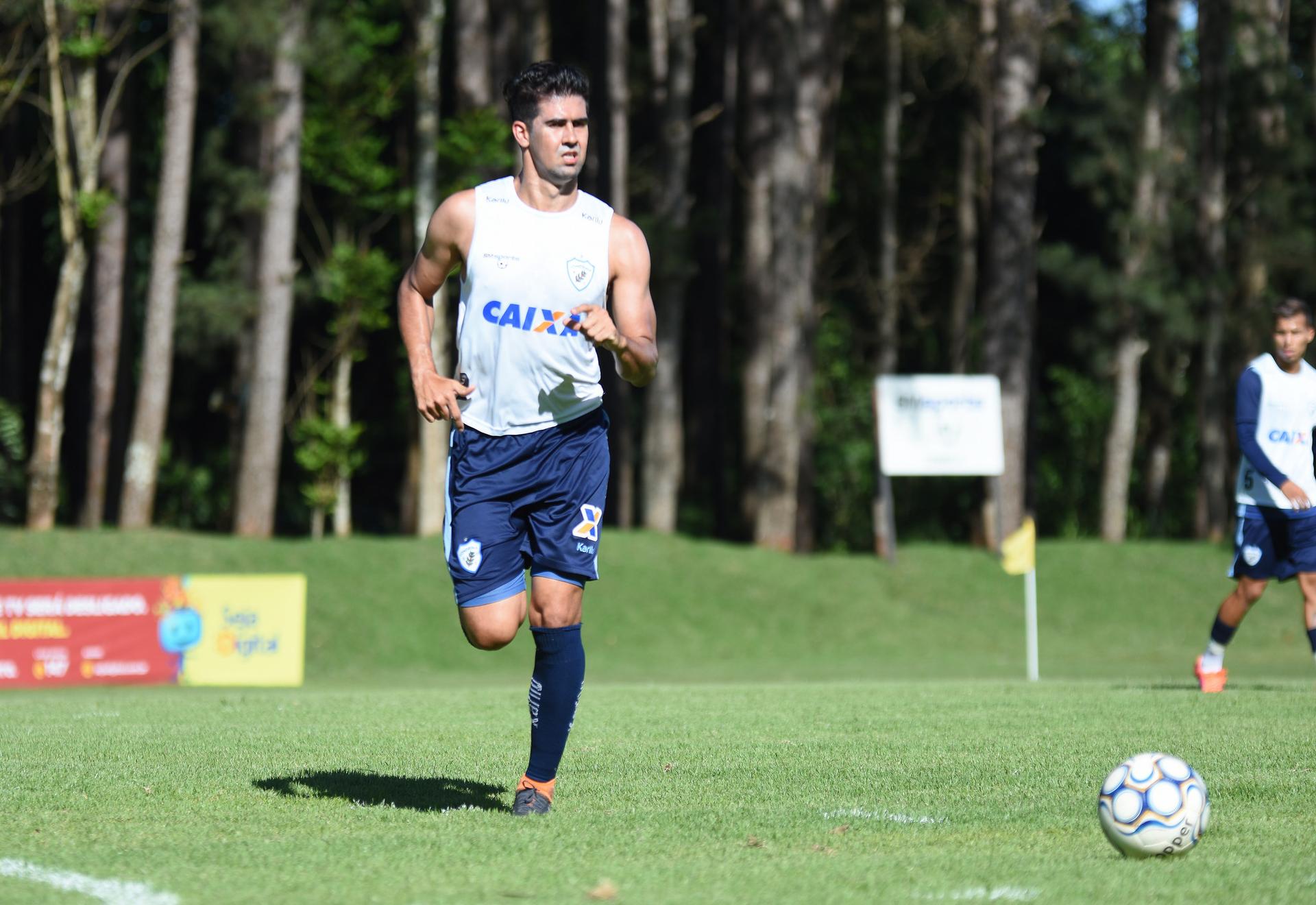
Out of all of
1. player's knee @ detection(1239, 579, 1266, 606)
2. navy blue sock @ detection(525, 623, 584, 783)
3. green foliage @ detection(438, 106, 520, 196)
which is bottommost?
navy blue sock @ detection(525, 623, 584, 783)

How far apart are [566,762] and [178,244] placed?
69.0 feet

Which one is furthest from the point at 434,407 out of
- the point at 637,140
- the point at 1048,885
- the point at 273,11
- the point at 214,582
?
the point at 637,140

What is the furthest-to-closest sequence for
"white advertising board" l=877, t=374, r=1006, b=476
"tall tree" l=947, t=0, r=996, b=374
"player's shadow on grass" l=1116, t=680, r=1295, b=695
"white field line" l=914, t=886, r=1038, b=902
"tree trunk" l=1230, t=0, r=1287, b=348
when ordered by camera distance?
"tall tree" l=947, t=0, r=996, b=374 < "tree trunk" l=1230, t=0, r=1287, b=348 < "white advertising board" l=877, t=374, r=1006, b=476 < "player's shadow on grass" l=1116, t=680, r=1295, b=695 < "white field line" l=914, t=886, r=1038, b=902

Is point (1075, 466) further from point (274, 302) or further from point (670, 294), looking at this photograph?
point (274, 302)

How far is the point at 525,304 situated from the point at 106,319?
23.5m

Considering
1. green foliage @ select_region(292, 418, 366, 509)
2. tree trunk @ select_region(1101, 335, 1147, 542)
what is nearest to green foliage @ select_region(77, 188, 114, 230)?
green foliage @ select_region(292, 418, 366, 509)

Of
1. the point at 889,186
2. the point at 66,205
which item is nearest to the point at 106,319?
the point at 66,205

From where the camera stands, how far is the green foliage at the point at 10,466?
1025 inches

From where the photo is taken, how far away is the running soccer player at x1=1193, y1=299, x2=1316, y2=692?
10250mm

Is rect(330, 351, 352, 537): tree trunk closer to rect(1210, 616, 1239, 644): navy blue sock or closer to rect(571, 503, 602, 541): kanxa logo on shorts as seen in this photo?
rect(1210, 616, 1239, 644): navy blue sock

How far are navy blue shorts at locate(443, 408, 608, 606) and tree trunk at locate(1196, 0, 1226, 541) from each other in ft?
91.5

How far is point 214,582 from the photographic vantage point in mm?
17734

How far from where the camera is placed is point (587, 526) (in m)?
5.82

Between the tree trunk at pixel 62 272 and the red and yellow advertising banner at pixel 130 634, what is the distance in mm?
7777
